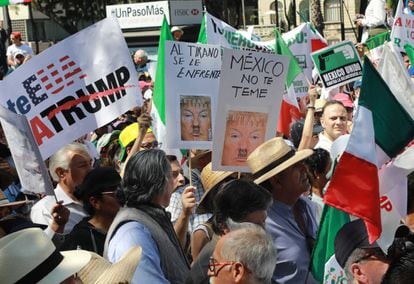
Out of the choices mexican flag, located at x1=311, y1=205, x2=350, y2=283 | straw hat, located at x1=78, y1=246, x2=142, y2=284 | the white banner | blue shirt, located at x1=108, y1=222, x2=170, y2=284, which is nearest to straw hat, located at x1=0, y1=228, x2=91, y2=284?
straw hat, located at x1=78, y1=246, x2=142, y2=284

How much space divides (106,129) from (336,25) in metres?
31.2

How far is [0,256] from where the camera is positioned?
338cm

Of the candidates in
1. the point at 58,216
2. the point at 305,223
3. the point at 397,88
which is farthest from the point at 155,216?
the point at 397,88

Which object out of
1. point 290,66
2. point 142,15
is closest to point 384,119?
point 290,66

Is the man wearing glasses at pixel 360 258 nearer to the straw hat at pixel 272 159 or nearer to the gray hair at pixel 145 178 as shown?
the gray hair at pixel 145 178

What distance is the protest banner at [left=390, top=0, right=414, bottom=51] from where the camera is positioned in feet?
33.8

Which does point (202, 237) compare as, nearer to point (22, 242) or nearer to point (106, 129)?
point (22, 242)

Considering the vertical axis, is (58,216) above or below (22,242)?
below

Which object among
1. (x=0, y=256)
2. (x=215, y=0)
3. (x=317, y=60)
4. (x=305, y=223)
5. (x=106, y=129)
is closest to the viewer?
(x=0, y=256)

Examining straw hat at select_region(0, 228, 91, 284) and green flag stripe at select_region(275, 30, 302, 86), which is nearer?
straw hat at select_region(0, 228, 91, 284)

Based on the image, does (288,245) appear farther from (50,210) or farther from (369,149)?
(50,210)

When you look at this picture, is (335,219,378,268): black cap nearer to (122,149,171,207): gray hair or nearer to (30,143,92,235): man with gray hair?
(122,149,171,207): gray hair

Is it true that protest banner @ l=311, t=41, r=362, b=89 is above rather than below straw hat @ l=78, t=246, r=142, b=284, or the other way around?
below

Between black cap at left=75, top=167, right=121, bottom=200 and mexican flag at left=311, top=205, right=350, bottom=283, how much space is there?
1177 millimetres
